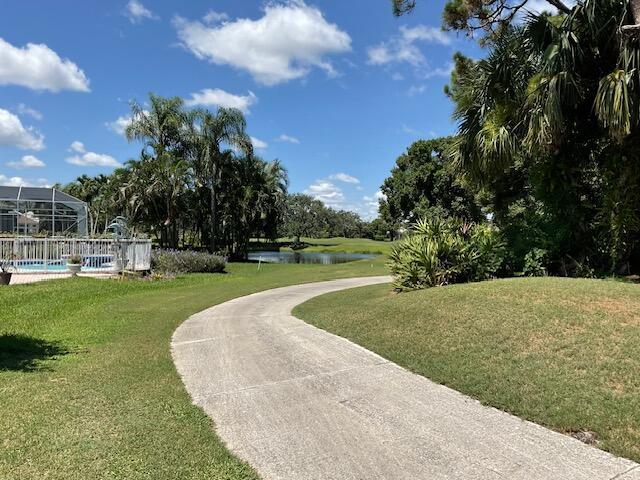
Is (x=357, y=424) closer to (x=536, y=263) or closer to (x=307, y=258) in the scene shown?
(x=536, y=263)

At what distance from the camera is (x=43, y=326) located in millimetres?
9680

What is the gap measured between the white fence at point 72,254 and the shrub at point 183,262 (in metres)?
0.89

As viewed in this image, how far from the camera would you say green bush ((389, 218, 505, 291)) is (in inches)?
436

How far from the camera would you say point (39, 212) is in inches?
1191

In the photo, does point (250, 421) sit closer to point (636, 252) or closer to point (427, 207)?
point (636, 252)

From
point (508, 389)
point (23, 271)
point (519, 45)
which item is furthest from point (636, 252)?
point (23, 271)

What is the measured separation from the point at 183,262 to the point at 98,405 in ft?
60.5

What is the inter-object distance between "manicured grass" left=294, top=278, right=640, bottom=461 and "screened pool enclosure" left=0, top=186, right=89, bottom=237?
25754 mm

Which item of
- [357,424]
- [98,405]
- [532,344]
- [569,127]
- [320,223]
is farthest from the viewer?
[320,223]

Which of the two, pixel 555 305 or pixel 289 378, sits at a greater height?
pixel 555 305

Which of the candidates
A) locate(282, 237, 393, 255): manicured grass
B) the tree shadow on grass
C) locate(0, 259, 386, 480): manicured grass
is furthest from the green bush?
locate(282, 237, 393, 255): manicured grass

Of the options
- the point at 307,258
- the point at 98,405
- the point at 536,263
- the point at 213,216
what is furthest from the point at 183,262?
the point at 307,258

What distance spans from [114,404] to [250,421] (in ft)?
4.87

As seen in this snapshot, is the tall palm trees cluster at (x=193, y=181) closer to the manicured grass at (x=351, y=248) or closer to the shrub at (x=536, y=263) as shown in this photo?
the manicured grass at (x=351, y=248)
